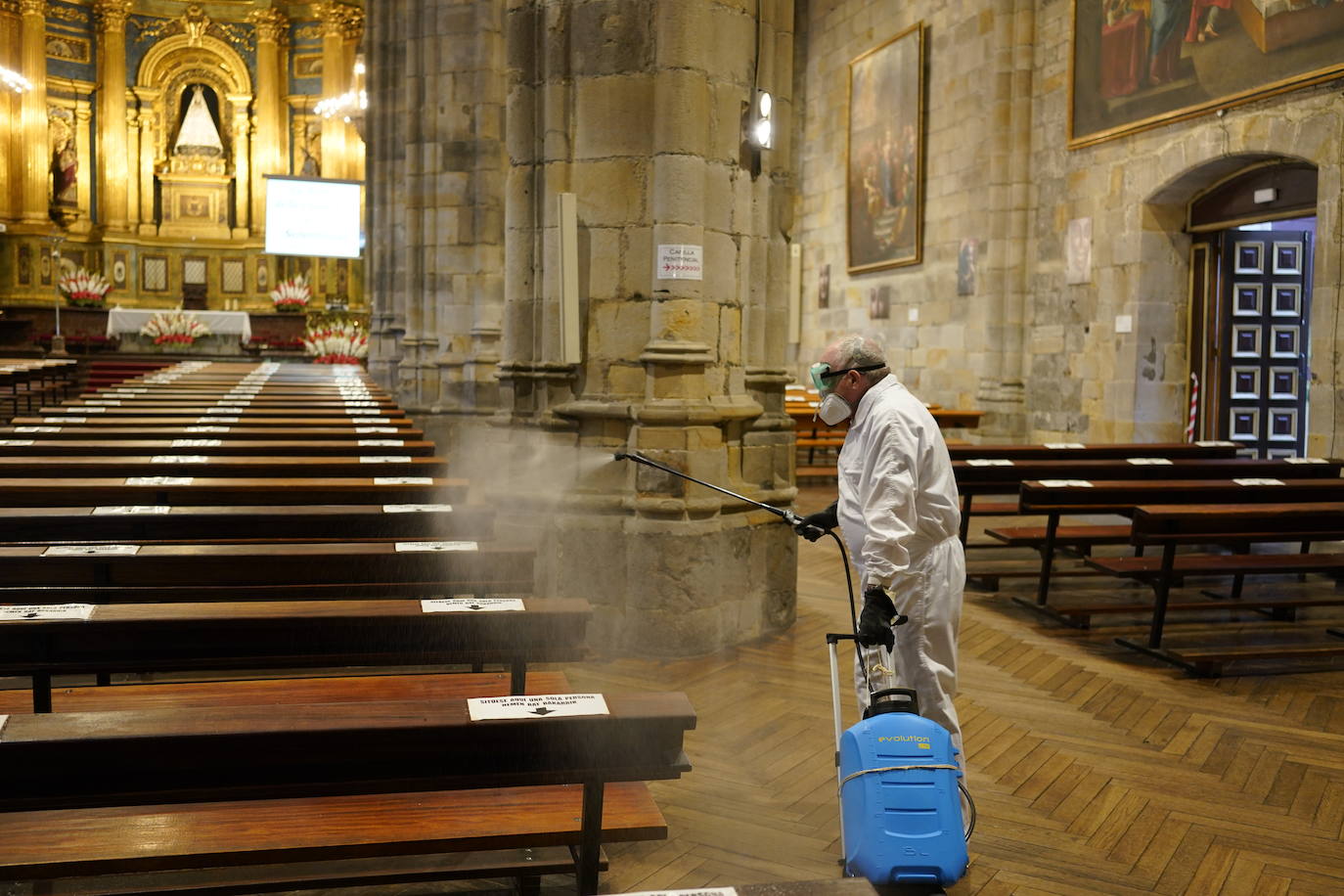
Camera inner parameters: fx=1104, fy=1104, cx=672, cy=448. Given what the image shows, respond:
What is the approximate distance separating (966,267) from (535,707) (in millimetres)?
12574

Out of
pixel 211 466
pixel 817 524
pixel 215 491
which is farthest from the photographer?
pixel 211 466

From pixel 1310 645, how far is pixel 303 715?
17.7 ft

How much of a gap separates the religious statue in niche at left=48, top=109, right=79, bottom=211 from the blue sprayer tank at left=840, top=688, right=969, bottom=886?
1091 inches

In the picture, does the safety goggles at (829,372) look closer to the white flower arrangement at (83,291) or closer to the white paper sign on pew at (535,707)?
the white paper sign on pew at (535,707)

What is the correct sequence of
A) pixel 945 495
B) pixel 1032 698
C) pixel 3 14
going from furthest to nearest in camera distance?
pixel 3 14 → pixel 1032 698 → pixel 945 495

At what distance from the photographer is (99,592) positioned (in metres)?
3.40

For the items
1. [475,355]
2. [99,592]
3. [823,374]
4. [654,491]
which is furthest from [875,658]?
[475,355]

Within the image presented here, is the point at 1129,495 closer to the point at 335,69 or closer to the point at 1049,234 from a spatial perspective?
the point at 1049,234

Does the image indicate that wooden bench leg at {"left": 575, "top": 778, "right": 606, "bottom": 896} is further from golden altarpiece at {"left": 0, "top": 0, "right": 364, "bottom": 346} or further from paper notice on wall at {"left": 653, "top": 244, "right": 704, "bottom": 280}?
golden altarpiece at {"left": 0, "top": 0, "right": 364, "bottom": 346}

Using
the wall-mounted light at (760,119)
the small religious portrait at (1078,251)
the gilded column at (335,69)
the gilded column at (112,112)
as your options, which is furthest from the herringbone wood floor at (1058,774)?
the gilded column at (112,112)

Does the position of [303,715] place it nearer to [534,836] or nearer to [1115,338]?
[534,836]

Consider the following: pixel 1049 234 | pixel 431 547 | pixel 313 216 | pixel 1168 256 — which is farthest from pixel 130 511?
pixel 313 216

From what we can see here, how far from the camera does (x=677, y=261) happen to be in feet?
18.3

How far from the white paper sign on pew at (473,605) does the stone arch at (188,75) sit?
26.6m
